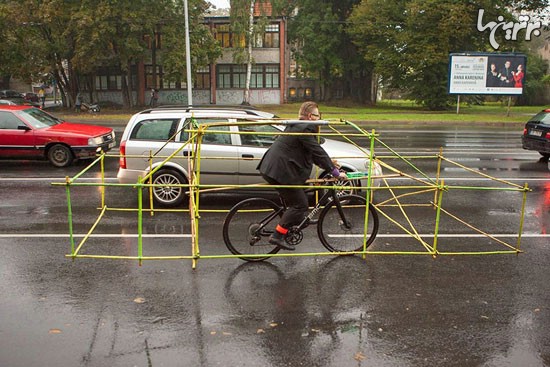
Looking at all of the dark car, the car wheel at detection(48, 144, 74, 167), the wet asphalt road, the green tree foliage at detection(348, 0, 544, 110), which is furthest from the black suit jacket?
the green tree foliage at detection(348, 0, 544, 110)

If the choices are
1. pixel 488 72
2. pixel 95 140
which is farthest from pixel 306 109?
pixel 488 72

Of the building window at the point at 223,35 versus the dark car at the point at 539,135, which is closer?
the dark car at the point at 539,135

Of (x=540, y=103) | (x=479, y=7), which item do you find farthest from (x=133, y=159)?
(x=540, y=103)

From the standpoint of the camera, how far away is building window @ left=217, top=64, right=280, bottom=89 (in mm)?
48438

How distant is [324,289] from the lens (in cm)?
569

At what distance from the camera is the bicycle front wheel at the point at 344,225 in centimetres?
650

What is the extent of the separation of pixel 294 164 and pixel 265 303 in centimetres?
164

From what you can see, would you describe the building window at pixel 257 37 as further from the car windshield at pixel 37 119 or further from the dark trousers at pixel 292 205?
the dark trousers at pixel 292 205

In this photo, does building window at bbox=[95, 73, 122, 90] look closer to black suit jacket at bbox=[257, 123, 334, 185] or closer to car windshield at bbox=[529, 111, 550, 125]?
car windshield at bbox=[529, 111, 550, 125]

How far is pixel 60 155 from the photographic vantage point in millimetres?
13461

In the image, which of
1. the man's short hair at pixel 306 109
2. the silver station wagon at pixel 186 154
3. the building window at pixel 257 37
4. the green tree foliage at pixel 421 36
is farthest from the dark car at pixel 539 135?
the building window at pixel 257 37

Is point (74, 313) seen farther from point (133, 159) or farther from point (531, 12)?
point (531, 12)

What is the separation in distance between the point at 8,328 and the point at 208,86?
148 feet

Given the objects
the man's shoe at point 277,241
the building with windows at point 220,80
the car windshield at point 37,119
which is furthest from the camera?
the building with windows at point 220,80
